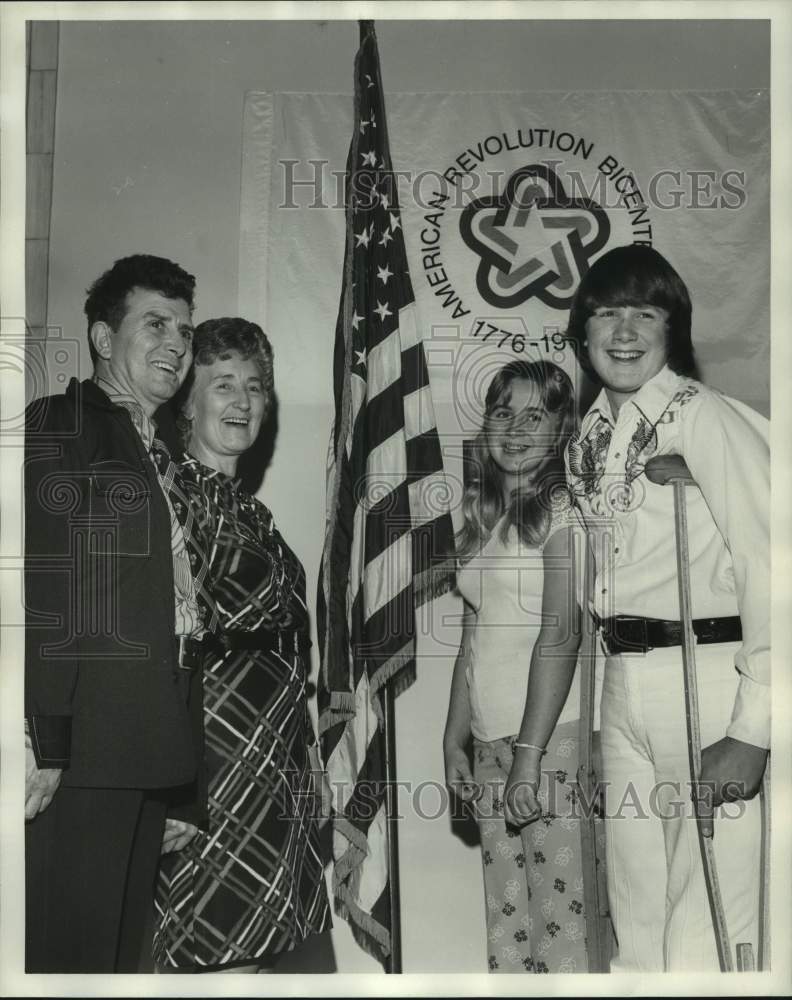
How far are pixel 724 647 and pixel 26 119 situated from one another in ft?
6.90

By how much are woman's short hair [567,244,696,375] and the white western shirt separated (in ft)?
0.30

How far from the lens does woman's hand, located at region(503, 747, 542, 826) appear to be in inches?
108

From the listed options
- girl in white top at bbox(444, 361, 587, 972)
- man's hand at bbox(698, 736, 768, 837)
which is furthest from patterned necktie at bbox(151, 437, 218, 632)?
man's hand at bbox(698, 736, 768, 837)

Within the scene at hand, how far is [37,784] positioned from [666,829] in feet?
4.72

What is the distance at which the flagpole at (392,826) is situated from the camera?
9.15 feet

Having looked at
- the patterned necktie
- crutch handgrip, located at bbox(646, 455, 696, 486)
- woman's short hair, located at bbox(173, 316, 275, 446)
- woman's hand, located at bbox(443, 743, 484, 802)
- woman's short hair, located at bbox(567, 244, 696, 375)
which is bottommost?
woman's hand, located at bbox(443, 743, 484, 802)

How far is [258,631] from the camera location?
109 inches

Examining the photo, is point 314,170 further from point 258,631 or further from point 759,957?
point 759,957

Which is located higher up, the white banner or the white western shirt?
the white banner

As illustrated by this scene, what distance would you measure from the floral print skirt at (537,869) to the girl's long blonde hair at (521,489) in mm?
488

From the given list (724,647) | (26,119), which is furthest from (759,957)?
(26,119)

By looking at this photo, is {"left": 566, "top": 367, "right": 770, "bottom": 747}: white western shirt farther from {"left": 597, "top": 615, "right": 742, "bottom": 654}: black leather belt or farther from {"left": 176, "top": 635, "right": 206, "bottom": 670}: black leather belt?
{"left": 176, "top": 635, "right": 206, "bottom": 670}: black leather belt

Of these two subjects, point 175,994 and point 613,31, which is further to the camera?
point 613,31

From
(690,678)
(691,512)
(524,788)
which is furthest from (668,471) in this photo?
(524,788)
